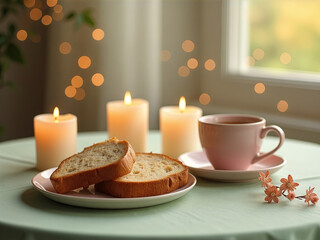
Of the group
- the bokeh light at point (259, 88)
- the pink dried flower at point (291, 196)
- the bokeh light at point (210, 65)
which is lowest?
the pink dried flower at point (291, 196)

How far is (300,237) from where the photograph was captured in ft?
2.69

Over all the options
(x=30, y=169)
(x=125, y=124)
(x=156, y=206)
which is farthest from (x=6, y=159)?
(x=156, y=206)

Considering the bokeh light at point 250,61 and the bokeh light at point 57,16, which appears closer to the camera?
the bokeh light at point 250,61

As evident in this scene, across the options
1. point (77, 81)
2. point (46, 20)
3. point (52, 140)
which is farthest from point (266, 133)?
point (46, 20)

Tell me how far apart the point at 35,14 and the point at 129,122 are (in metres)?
1.57

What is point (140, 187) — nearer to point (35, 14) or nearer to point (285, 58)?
point (285, 58)

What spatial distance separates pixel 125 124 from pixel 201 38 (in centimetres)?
120

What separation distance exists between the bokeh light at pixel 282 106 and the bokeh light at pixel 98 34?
776 millimetres

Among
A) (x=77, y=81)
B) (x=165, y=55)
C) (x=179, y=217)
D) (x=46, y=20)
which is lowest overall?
(x=179, y=217)

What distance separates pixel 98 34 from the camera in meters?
2.28

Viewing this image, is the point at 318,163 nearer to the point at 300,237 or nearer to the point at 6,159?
the point at 300,237

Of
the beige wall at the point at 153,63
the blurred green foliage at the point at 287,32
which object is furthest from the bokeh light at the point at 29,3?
the blurred green foliage at the point at 287,32

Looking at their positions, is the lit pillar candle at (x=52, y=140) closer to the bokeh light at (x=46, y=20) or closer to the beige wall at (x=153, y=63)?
the beige wall at (x=153, y=63)

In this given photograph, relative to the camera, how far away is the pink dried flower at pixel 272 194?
0.94 meters
